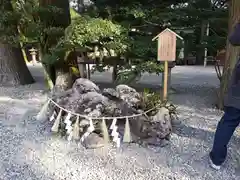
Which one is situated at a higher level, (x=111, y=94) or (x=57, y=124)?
(x=111, y=94)

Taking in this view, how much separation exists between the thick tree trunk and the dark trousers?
4.20m

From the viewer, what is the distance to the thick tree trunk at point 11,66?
496 cm

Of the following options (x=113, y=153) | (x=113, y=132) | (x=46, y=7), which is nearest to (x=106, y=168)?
(x=113, y=153)

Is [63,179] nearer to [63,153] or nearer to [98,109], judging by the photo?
[63,153]

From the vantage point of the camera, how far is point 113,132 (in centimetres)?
232

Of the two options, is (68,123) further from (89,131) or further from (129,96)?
(129,96)

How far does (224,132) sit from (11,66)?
14.1 feet

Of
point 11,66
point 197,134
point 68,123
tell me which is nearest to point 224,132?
point 197,134

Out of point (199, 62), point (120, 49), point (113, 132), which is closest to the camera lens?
point (113, 132)

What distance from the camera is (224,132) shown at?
188cm

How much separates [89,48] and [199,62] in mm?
7196

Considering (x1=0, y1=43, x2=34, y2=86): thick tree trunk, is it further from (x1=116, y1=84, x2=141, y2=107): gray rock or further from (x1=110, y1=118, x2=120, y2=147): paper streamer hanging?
(x1=110, y1=118, x2=120, y2=147): paper streamer hanging

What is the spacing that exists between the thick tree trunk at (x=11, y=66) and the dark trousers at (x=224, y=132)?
420 centimetres

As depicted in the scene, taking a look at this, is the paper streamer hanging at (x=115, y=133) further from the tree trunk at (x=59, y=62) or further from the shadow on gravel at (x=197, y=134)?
the tree trunk at (x=59, y=62)
